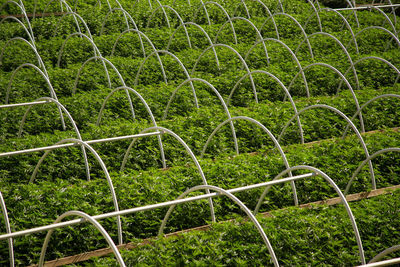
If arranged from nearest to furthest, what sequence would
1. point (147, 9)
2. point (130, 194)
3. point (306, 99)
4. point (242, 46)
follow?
point (130, 194)
point (306, 99)
point (242, 46)
point (147, 9)

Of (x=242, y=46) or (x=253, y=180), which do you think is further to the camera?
(x=242, y=46)

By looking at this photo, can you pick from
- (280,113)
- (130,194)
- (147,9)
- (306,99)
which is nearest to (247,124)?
(280,113)

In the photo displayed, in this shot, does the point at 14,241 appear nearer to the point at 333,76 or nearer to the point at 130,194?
the point at 130,194

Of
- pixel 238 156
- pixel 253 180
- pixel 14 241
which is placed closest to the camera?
pixel 14 241

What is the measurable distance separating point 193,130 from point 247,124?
1.02 meters

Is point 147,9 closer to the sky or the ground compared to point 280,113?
closer to the sky

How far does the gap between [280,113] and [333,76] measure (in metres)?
2.48

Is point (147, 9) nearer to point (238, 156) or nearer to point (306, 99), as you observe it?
point (306, 99)

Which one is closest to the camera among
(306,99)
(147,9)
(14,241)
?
(14,241)

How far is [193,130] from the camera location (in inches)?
307

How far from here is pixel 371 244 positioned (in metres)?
5.40

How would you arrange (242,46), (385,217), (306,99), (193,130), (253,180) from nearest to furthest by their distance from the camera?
(385,217)
(253,180)
(193,130)
(306,99)
(242,46)

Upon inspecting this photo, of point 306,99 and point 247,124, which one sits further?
point 306,99

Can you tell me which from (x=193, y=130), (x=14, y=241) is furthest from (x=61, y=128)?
(x=14, y=241)
